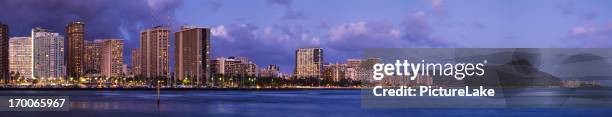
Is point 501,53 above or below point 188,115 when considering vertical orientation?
above

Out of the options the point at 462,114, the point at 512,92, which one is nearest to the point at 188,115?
the point at 462,114

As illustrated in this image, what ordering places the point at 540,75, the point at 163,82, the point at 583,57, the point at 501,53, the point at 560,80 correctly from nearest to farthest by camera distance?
the point at 501,53 < the point at 583,57 < the point at 540,75 < the point at 560,80 < the point at 163,82

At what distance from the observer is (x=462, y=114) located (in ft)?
118

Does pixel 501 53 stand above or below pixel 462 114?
above

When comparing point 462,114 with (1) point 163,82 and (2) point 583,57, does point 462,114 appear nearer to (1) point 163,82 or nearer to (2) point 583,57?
(2) point 583,57

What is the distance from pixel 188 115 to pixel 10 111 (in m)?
7.36

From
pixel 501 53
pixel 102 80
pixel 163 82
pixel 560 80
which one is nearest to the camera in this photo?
pixel 501 53

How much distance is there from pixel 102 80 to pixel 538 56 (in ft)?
446

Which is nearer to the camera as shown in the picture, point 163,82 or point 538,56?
point 538,56

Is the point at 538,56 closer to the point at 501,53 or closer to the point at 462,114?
the point at 501,53

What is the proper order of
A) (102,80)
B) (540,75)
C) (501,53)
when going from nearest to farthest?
(501,53) → (540,75) → (102,80)

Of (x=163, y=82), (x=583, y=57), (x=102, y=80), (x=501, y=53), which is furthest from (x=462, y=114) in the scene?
(x=102, y=80)

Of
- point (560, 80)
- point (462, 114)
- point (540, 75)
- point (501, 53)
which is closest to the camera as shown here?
point (462, 114)

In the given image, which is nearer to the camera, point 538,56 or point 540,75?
point 538,56
